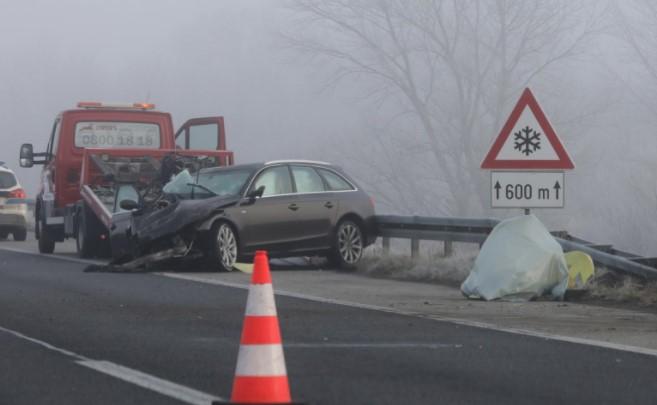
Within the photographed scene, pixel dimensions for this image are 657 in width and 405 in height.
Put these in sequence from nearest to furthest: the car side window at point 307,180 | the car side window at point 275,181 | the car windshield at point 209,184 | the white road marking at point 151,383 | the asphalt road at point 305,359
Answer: the white road marking at point 151,383, the asphalt road at point 305,359, the car windshield at point 209,184, the car side window at point 275,181, the car side window at point 307,180

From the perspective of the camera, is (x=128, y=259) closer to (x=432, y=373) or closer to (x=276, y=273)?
(x=276, y=273)

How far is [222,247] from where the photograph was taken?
60.5ft

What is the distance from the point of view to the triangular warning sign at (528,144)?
14.2 meters

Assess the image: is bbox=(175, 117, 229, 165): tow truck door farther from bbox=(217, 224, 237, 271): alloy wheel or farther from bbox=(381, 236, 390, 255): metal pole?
bbox=(217, 224, 237, 271): alloy wheel

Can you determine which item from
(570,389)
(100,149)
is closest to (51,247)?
(100,149)

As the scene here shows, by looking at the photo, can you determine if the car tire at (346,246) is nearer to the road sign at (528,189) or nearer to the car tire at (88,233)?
the car tire at (88,233)

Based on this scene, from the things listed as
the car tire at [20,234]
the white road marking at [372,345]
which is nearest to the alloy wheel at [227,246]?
A: the white road marking at [372,345]

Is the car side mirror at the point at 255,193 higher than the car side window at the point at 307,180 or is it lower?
lower

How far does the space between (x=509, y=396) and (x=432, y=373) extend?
38.5 inches

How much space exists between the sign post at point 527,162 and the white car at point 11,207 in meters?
17.9

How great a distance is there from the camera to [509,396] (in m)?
7.75

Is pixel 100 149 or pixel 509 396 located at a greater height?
pixel 100 149

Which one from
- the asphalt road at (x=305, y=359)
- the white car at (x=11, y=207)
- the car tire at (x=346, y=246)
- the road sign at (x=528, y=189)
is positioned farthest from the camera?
the white car at (x=11, y=207)

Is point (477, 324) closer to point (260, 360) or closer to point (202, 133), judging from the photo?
point (260, 360)
